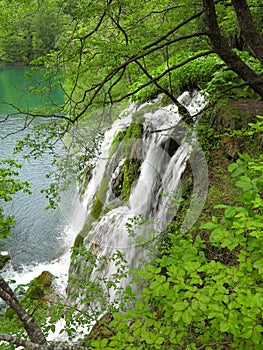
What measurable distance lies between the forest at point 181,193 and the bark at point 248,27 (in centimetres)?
1

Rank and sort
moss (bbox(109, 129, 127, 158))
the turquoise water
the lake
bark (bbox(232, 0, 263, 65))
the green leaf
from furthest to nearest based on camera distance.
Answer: the turquoise water, the lake, moss (bbox(109, 129, 127, 158)), bark (bbox(232, 0, 263, 65)), the green leaf

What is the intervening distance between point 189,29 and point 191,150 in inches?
121

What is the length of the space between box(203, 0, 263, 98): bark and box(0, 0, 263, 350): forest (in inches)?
0.5

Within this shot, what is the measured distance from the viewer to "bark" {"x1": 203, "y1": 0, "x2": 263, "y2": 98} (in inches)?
143

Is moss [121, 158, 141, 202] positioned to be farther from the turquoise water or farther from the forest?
the turquoise water

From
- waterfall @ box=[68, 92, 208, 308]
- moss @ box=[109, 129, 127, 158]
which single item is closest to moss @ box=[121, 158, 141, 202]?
waterfall @ box=[68, 92, 208, 308]

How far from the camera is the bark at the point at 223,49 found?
11.9ft

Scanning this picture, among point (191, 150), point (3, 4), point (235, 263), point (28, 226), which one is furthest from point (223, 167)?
point (28, 226)

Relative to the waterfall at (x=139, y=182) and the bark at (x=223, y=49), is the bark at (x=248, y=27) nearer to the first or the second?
the bark at (x=223, y=49)

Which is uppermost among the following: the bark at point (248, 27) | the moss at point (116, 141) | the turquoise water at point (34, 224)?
the bark at point (248, 27)

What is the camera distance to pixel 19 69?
136 ft

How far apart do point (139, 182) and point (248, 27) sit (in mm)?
4239

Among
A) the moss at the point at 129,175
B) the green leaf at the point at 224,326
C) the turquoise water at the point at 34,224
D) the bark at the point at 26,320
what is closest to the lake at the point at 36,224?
the turquoise water at the point at 34,224

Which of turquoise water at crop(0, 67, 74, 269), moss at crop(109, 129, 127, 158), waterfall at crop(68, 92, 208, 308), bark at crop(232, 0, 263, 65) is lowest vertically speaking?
turquoise water at crop(0, 67, 74, 269)
